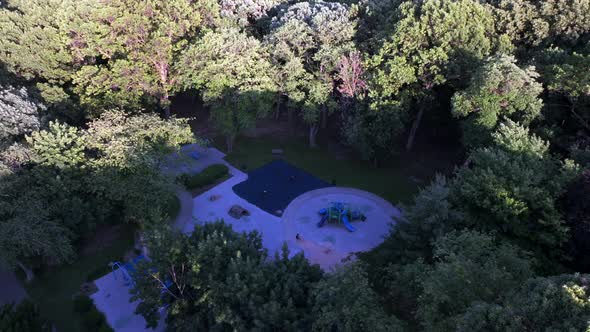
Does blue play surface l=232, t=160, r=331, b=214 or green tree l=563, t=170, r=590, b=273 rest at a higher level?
green tree l=563, t=170, r=590, b=273

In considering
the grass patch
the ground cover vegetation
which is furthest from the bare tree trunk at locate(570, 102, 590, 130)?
the grass patch

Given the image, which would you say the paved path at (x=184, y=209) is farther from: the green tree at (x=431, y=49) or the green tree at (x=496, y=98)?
the green tree at (x=496, y=98)

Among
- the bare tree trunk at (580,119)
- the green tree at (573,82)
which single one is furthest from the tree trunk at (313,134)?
the bare tree trunk at (580,119)

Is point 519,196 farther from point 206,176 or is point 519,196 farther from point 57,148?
point 57,148

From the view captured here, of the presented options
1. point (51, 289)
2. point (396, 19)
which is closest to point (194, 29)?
point (396, 19)

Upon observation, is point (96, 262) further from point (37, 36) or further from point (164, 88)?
point (37, 36)

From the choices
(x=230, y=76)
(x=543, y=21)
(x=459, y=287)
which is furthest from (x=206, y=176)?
(x=543, y=21)

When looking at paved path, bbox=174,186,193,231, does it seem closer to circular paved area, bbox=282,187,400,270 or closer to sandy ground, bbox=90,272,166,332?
sandy ground, bbox=90,272,166,332
